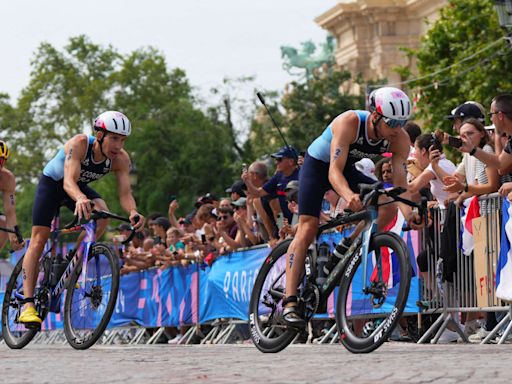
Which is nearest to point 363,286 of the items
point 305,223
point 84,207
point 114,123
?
point 305,223

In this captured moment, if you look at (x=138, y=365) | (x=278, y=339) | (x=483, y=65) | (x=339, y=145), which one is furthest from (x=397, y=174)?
(x=483, y=65)

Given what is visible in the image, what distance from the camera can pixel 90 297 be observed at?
12781mm

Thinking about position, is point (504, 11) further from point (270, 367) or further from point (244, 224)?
point (270, 367)

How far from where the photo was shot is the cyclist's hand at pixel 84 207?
1239cm

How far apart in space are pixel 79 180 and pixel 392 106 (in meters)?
3.64

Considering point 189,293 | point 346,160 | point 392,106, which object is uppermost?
point 392,106

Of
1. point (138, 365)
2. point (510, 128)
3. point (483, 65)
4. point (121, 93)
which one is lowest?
point (138, 365)

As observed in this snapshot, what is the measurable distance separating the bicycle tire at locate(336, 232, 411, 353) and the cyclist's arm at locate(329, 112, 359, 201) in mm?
498

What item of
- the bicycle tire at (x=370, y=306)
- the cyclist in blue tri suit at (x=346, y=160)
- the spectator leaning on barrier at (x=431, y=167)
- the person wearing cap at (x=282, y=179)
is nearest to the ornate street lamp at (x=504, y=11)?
the person wearing cap at (x=282, y=179)

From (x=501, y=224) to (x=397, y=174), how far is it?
192cm

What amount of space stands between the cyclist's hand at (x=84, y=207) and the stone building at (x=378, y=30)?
83350mm

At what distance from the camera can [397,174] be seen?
439 inches

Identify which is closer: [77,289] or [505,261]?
[505,261]

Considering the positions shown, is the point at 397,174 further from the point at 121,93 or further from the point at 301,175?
the point at 121,93
